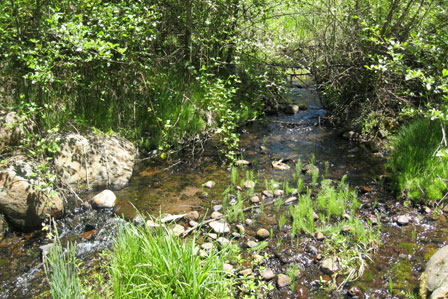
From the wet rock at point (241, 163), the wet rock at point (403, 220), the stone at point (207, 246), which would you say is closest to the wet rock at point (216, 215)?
the stone at point (207, 246)

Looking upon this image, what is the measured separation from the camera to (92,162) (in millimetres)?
6719

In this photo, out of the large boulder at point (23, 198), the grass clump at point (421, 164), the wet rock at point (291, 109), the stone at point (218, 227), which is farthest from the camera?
the wet rock at point (291, 109)

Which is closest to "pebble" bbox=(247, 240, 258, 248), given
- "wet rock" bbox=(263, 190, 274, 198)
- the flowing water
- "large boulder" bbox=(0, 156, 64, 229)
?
the flowing water

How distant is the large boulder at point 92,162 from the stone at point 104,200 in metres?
0.53

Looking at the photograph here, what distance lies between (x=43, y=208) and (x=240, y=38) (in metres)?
5.67

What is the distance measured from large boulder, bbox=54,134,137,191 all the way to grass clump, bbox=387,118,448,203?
198 inches

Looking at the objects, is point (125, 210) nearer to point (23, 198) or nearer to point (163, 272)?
point (23, 198)

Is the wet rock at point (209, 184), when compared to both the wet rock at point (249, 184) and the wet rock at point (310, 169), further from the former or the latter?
A: the wet rock at point (310, 169)

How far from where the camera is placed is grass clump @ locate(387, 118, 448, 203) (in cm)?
550

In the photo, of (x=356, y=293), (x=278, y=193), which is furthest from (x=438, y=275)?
(x=278, y=193)

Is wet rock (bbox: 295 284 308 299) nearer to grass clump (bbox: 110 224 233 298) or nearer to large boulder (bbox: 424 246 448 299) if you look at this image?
grass clump (bbox: 110 224 233 298)

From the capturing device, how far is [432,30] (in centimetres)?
704

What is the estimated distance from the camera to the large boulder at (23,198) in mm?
5324

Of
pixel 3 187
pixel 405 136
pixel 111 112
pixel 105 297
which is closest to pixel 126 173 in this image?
pixel 111 112
